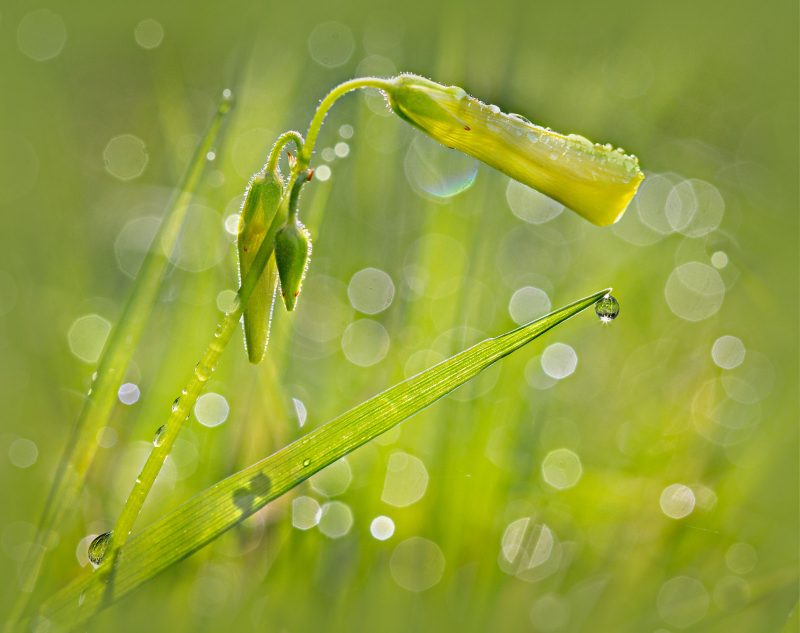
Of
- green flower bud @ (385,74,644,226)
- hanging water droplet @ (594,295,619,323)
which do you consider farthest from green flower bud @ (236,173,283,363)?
hanging water droplet @ (594,295,619,323)

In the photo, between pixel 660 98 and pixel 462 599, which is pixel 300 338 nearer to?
pixel 462 599

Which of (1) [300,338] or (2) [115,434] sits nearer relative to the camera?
(2) [115,434]

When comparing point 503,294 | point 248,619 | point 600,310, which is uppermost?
point 503,294

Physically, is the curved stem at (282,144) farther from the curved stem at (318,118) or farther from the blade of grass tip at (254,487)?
the blade of grass tip at (254,487)

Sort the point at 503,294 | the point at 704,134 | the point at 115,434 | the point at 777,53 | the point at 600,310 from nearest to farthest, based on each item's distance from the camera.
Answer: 1. the point at 600,310
2. the point at 115,434
3. the point at 503,294
4. the point at 704,134
5. the point at 777,53

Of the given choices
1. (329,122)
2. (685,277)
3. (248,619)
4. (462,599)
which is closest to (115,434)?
(248,619)

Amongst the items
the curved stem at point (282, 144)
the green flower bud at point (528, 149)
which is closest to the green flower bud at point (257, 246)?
the curved stem at point (282, 144)

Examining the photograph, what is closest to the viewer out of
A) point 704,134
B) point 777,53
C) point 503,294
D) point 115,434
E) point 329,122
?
point 115,434
